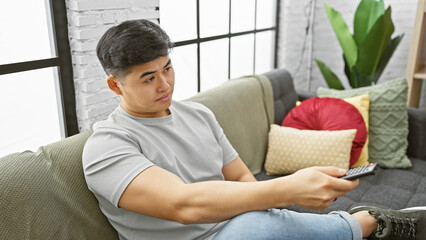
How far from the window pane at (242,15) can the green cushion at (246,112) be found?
0.65m

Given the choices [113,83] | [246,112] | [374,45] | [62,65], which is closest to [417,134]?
[374,45]

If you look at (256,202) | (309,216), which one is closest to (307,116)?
(309,216)

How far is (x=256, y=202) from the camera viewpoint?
3.02 feet

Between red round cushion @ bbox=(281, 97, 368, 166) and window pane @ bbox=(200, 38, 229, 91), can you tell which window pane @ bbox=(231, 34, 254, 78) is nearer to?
window pane @ bbox=(200, 38, 229, 91)

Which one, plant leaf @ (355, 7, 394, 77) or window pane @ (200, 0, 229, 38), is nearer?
window pane @ (200, 0, 229, 38)

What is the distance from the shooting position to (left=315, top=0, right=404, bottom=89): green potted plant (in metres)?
2.41

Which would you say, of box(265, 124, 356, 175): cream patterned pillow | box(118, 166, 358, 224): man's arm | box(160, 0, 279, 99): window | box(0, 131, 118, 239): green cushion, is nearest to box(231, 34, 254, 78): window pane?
box(160, 0, 279, 99): window

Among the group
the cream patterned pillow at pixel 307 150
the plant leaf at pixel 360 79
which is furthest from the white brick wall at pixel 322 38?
the cream patterned pillow at pixel 307 150

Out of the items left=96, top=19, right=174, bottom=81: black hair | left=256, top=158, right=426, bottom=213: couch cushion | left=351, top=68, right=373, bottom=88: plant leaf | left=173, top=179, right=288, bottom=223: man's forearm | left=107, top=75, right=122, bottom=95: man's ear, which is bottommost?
left=256, top=158, right=426, bottom=213: couch cushion

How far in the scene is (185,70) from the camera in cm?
222

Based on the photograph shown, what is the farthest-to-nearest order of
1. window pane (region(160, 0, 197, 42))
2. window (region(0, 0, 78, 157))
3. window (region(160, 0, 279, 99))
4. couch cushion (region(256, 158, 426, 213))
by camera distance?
window (region(160, 0, 279, 99)) < window pane (region(160, 0, 197, 42)) < couch cushion (region(256, 158, 426, 213)) < window (region(0, 0, 78, 157))

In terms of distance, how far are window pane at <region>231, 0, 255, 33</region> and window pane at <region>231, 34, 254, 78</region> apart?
0.07 metres

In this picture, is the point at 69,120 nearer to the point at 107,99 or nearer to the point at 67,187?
the point at 107,99

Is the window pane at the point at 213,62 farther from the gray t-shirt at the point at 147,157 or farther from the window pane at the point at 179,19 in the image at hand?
the gray t-shirt at the point at 147,157
